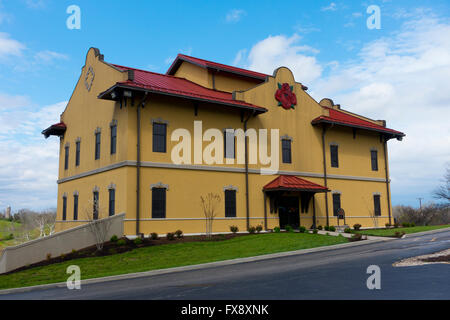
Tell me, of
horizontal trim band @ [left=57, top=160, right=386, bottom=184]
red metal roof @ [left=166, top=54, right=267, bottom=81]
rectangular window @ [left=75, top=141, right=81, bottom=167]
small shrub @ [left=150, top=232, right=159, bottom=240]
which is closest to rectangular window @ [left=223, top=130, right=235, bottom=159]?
horizontal trim band @ [left=57, top=160, right=386, bottom=184]

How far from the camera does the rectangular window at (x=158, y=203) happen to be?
23.2 m

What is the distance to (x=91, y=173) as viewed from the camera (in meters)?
26.7

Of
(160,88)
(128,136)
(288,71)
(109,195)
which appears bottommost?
(109,195)

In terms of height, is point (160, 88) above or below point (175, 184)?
above

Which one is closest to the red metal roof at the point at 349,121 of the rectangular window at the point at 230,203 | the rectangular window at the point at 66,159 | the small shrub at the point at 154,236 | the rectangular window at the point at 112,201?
the rectangular window at the point at 230,203

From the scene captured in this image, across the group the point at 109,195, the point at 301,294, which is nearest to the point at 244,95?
the point at 109,195

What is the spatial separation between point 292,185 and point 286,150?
3353mm

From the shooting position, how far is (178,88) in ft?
85.7

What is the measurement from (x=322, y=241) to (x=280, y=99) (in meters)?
11.9

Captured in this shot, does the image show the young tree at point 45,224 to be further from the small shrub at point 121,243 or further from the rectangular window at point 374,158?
the rectangular window at point 374,158

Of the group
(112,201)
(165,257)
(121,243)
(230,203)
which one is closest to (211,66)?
(230,203)

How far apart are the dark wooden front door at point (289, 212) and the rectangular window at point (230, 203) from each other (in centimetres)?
400

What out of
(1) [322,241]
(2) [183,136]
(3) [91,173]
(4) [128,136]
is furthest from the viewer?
(3) [91,173]
